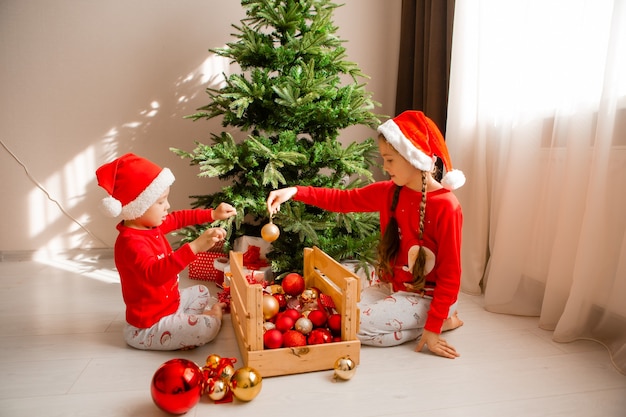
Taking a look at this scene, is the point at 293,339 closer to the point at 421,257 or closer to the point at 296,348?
the point at 296,348

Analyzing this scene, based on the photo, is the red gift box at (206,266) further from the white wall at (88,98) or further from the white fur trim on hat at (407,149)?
the white fur trim on hat at (407,149)

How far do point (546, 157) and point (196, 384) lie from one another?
1496mm

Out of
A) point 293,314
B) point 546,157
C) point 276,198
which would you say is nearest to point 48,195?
point 276,198

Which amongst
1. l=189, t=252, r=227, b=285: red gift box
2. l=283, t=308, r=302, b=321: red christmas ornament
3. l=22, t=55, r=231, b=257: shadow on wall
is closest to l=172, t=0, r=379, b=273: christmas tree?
l=189, t=252, r=227, b=285: red gift box

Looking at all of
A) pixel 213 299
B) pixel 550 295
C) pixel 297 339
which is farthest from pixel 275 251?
pixel 550 295

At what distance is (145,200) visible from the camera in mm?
1308

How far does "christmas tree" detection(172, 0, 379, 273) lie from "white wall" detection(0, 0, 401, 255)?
72 cm

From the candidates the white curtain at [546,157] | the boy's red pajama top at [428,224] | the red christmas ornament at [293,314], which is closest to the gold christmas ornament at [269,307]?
the red christmas ornament at [293,314]

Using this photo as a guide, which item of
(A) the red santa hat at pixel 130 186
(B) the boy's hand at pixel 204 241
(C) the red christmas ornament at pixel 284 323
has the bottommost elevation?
(C) the red christmas ornament at pixel 284 323

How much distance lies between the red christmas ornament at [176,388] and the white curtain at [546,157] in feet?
4.05

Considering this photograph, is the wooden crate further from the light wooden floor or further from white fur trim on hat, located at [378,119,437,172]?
white fur trim on hat, located at [378,119,437,172]

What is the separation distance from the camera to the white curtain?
1.30 m

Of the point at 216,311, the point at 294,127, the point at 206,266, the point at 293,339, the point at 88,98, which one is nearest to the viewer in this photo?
the point at 293,339

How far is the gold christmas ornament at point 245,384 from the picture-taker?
1.02m
